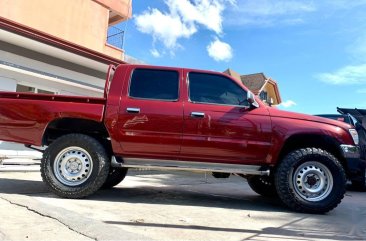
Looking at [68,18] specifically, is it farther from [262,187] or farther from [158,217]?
[158,217]

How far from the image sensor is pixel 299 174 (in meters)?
5.78

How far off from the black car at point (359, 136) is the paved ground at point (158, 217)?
25.3 inches

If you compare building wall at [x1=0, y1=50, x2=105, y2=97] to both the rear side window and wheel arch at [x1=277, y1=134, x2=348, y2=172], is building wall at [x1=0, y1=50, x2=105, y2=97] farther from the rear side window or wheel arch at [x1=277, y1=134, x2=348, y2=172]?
wheel arch at [x1=277, y1=134, x2=348, y2=172]

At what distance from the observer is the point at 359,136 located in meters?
9.02

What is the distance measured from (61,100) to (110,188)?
2.06 m

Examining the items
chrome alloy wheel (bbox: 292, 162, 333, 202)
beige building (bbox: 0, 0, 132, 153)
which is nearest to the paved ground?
chrome alloy wheel (bbox: 292, 162, 333, 202)

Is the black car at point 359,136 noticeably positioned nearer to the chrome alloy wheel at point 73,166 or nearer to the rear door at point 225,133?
the rear door at point 225,133

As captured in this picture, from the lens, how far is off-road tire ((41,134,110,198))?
18.3ft

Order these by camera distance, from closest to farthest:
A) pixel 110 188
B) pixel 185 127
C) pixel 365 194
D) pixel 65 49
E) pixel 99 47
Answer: pixel 185 127, pixel 110 188, pixel 365 194, pixel 65 49, pixel 99 47

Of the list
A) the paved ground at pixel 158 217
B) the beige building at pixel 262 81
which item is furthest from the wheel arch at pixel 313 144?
the beige building at pixel 262 81

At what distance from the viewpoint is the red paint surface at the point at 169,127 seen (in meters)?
5.74

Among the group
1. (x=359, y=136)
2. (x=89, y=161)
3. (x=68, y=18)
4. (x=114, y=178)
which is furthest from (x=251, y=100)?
(x=68, y=18)

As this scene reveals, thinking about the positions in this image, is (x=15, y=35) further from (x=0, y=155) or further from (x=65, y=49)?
(x=0, y=155)

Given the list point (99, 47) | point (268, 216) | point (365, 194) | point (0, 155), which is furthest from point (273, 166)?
point (99, 47)
